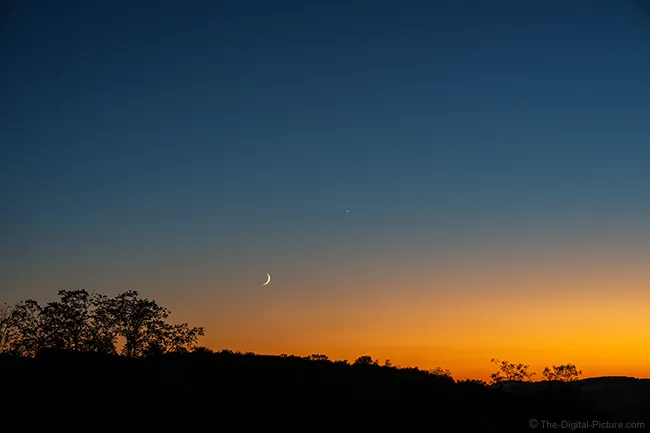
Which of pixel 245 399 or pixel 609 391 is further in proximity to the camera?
pixel 609 391

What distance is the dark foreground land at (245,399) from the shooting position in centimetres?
3278

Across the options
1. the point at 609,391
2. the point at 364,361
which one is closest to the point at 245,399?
the point at 364,361

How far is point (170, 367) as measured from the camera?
42.3 m

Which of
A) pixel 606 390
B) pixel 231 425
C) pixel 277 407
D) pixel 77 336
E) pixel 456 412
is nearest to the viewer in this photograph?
pixel 231 425

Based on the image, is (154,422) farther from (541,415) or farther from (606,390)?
(606,390)

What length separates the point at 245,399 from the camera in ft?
125

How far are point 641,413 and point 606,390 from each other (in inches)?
387

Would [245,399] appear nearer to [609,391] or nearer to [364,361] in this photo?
[364,361]

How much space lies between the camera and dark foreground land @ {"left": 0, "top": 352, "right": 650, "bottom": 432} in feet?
108

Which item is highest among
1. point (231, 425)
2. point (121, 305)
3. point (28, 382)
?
point (121, 305)

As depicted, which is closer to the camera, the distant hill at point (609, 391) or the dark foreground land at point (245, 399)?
the dark foreground land at point (245, 399)

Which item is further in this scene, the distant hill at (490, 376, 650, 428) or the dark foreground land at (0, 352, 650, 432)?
the distant hill at (490, 376, 650, 428)

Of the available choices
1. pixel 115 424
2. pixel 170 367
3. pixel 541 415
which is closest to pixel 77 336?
pixel 170 367

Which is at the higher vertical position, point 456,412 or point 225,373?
point 225,373
